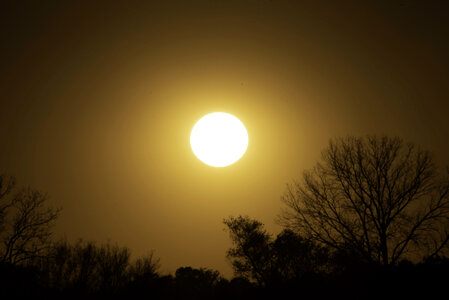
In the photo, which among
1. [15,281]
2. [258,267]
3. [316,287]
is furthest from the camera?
[258,267]

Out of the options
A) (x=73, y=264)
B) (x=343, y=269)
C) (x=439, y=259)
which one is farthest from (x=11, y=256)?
(x=439, y=259)

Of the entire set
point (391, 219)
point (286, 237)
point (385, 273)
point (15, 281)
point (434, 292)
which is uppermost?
point (286, 237)

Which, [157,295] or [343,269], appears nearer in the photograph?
[343,269]

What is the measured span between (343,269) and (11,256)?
23.6 metres

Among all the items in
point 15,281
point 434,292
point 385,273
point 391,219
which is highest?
point 15,281

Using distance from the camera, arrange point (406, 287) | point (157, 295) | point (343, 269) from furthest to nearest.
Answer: point (157, 295), point (343, 269), point (406, 287)

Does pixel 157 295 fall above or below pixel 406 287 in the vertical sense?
above

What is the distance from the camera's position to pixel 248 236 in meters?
32.1

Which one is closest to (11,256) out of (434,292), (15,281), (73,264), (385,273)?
(15,281)

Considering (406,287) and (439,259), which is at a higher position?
(439,259)

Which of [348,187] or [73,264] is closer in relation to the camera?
[348,187]

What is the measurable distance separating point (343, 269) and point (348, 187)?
5.00m

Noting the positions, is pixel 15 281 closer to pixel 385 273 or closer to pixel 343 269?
pixel 343 269

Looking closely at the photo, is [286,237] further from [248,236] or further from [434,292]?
[434,292]
